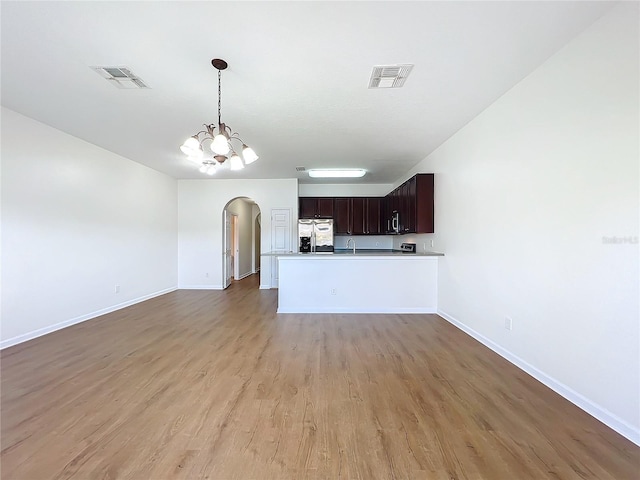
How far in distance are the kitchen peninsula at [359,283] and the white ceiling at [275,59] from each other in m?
2.09

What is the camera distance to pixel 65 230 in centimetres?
417

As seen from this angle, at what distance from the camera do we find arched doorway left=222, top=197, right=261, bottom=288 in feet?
25.2

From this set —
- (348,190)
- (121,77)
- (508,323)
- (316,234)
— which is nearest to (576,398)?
(508,323)

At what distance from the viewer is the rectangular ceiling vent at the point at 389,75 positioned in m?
2.54

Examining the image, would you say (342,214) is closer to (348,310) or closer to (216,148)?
(348,310)

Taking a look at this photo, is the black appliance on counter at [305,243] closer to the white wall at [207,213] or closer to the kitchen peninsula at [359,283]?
the white wall at [207,213]

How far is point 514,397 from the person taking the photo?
7.55 feet

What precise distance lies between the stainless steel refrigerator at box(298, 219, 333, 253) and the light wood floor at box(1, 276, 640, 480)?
3761 millimetres

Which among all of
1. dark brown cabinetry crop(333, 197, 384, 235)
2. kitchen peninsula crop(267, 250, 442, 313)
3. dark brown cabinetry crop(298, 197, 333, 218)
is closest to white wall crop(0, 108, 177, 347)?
kitchen peninsula crop(267, 250, 442, 313)

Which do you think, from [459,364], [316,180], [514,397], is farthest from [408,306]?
[316,180]

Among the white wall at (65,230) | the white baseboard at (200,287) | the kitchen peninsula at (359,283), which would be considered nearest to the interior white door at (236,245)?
the white baseboard at (200,287)

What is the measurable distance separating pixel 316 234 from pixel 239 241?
3.11 meters

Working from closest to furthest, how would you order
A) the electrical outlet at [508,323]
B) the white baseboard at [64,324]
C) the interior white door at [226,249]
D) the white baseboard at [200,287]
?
the electrical outlet at [508,323] → the white baseboard at [64,324] → the white baseboard at [200,287] → the interior white door at [226,249]

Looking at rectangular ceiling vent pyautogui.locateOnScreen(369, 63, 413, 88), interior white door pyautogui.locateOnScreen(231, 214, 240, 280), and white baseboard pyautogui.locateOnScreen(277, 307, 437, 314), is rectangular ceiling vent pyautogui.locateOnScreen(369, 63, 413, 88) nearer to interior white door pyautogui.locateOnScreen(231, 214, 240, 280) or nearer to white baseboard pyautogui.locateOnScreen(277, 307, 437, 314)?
white baseboard pyautogui.locateOnScreen(277, 307, 437, 314)
